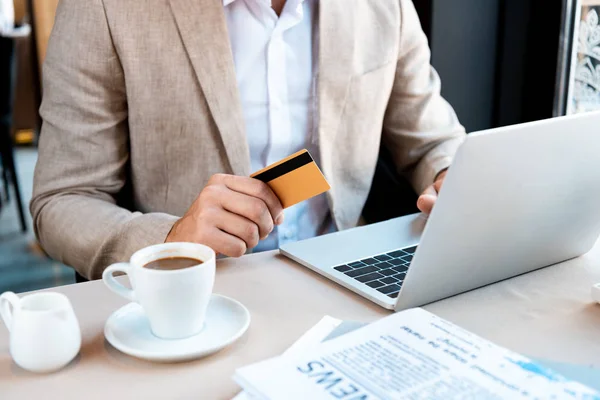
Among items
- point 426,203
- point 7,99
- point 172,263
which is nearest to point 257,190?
point 172,263

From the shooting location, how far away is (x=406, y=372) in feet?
1.84

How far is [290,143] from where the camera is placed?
1.27 meters

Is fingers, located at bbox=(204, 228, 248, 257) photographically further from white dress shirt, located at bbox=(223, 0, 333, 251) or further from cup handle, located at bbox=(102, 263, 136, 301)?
white dress shirt, located at bbox=(223, 0, 333, 251)

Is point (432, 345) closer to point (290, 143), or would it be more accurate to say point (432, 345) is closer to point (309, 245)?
point (309, 245)

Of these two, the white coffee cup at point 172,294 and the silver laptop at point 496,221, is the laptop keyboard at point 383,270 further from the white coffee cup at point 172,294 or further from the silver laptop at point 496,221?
the white coffee cup at point 172,294

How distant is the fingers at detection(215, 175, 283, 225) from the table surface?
0.08 m

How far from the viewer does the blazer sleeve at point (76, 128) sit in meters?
1.07

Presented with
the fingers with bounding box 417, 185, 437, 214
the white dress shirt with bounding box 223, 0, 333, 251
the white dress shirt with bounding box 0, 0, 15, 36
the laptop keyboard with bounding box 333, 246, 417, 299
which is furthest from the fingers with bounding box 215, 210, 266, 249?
the white dress shirt with bounding box 0, 0, 15, 36

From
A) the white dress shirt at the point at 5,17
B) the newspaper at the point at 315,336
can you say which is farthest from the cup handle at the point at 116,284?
the white dress shirt at the point at 5,17

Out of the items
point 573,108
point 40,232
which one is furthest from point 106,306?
point 573,108

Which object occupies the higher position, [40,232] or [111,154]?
[111,154]

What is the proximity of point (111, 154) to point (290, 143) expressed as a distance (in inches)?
12.9

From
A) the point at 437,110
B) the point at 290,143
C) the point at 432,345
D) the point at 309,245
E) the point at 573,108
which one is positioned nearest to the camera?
the point at 432,345

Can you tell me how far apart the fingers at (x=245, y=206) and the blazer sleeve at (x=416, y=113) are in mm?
549
